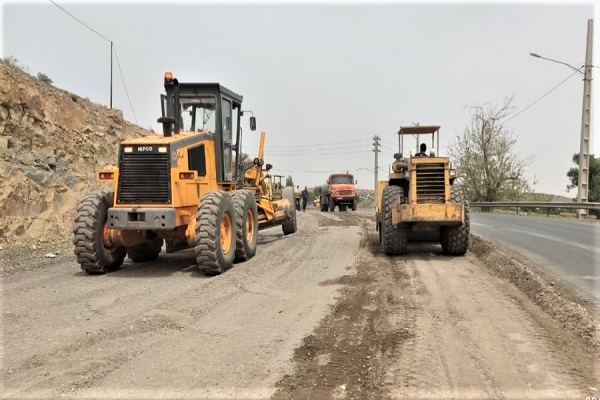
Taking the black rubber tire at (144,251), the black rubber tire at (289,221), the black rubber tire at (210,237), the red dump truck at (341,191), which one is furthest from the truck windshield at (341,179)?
the black rubber tire at (210,237)

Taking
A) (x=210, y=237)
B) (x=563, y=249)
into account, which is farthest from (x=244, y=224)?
(x=563, y=249)

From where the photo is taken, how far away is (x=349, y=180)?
1337 inches

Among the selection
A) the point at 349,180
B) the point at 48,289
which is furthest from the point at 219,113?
the point at 349,180

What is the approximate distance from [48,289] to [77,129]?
44.4 feet

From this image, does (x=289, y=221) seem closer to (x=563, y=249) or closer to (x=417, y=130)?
(x=417, y=130)

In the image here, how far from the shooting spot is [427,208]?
9.19m

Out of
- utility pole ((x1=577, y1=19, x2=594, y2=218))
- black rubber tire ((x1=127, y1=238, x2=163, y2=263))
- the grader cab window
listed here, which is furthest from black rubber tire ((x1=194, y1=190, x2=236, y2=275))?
utility pole ((x1=577, y1=19, x2=594, y2=218))

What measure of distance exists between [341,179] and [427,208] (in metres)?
24.7

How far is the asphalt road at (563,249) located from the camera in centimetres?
721

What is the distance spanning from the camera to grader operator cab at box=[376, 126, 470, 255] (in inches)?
362

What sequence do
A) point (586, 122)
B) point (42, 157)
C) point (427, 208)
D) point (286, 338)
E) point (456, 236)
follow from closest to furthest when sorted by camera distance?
point (286, 338) < point (427, 208) < point (456, 236) < point (42, 157) < point (586, 122)

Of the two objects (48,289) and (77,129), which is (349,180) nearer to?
(77,129)

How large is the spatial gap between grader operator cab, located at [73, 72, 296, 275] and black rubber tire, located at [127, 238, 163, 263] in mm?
19

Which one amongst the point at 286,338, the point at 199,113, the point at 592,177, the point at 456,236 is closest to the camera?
the point at 286,338
